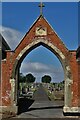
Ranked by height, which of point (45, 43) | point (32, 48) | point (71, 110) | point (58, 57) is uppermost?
point (45, 43)

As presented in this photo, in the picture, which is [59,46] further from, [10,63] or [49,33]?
[10,63]

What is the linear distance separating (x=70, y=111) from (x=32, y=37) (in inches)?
226

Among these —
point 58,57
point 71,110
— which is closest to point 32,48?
point 58,57

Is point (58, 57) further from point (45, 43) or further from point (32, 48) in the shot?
point (32, 48)

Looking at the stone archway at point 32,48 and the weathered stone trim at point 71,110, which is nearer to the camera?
the weathered stone trim at point 71,110

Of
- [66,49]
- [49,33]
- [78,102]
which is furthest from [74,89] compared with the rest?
[49,33]

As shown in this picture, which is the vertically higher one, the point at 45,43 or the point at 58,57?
the point at 45,43

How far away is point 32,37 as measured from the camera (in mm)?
21875

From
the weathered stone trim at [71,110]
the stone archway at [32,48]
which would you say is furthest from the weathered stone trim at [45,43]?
the weathered stone trim at [71,110]

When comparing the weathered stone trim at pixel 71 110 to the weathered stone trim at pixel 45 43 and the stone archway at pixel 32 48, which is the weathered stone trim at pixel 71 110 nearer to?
the stone archway at pixel 32 48

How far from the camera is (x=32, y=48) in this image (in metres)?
22.1

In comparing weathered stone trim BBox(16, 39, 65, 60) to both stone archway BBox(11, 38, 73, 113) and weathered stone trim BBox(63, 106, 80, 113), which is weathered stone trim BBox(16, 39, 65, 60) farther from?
weathered stone trim BBox(63, 106, 80, 113)

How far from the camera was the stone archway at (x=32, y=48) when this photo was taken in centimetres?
2147

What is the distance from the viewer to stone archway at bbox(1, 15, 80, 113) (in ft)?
70.4
